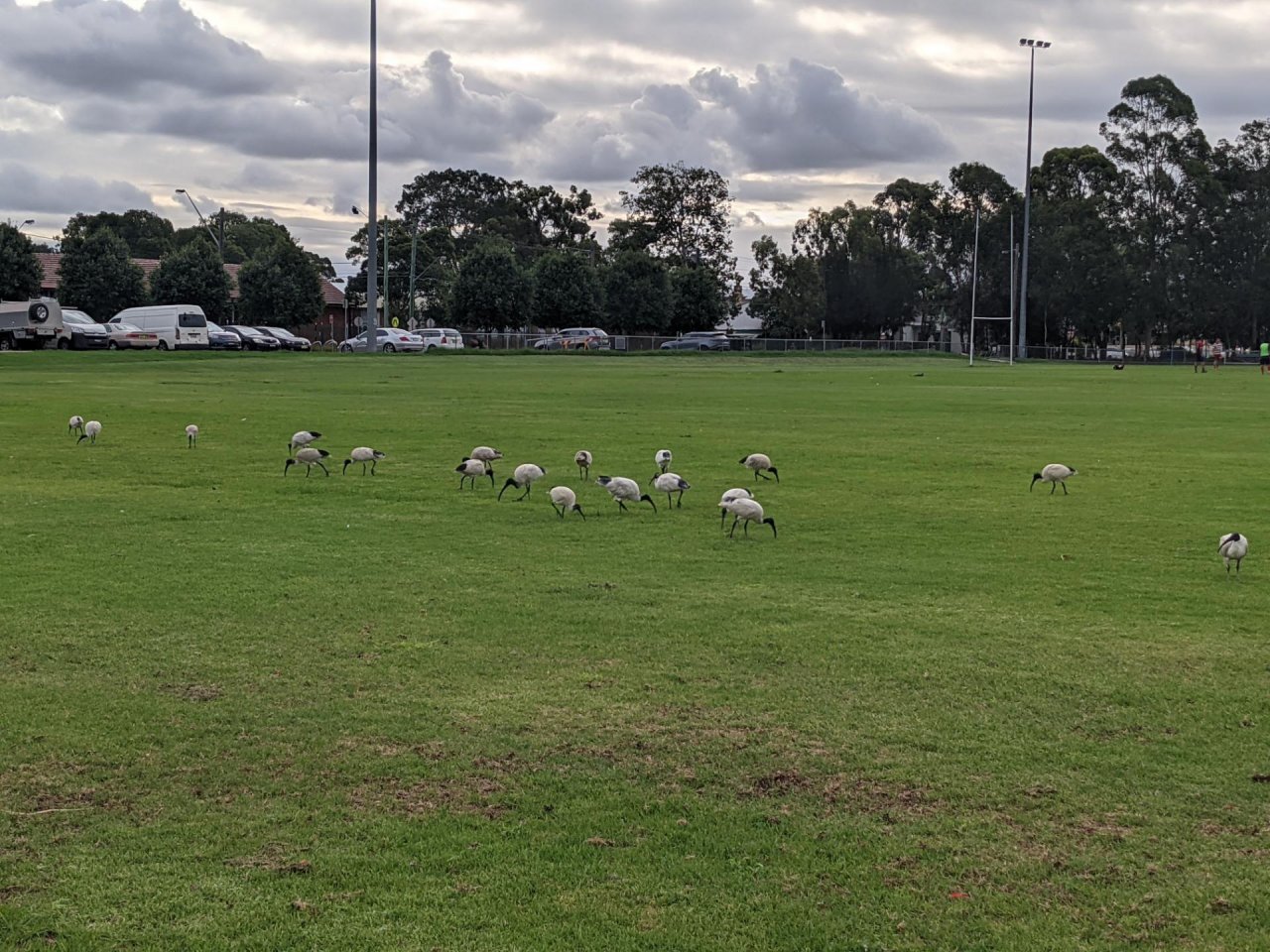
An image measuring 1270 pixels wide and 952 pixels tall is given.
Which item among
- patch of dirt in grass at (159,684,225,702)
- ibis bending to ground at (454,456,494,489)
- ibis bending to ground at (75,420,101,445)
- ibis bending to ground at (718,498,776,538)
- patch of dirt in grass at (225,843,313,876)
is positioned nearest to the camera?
patch of dirt in grass at (225,843,313,876)

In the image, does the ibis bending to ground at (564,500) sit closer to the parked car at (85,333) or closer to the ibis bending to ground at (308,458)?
the ibis bending to ground at (308,458)

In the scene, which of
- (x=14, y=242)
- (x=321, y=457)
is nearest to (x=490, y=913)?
(x=321, y=457)

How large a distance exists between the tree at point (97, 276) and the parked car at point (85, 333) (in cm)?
1742

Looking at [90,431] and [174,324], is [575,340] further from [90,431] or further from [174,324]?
[90,431]

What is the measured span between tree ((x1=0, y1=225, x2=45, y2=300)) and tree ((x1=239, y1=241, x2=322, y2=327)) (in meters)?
14.2

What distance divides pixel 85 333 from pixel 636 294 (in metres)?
44.2

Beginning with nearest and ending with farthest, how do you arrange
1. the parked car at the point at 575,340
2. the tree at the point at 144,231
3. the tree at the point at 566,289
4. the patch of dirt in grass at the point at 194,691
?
the patch of dirt in grass at the point at 194,691, the parked car at the point at 575,340, the tree at the point at 566,289, the tree at the point at 144,231

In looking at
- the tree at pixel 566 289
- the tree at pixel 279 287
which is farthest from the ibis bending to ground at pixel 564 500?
the tree at pixel 566 289

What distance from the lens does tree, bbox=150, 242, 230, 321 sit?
291 ft

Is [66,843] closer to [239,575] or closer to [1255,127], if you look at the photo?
[239,575]

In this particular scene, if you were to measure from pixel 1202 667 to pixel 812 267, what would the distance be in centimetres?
10154

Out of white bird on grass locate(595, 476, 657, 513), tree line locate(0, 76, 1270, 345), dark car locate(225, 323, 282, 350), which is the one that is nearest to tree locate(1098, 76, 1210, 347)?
tree line locate(0, 76, 1270, 345)

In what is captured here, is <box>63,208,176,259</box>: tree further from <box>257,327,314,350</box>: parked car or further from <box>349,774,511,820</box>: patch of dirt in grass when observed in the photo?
<box>349,774,511,820</box>: patch of dirt in grass

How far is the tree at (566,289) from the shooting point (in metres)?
Answer: 101
